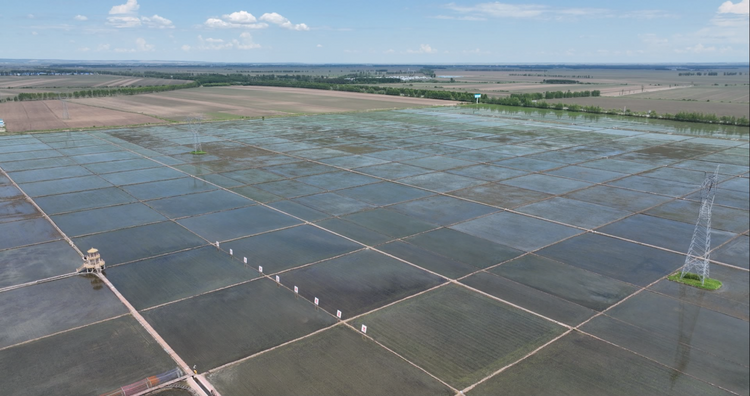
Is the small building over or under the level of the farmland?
under

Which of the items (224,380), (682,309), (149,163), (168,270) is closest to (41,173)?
(149,163)

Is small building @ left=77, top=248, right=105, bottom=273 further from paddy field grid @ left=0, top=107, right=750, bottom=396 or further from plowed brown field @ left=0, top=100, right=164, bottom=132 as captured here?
plowed brown field @ left=0, top=100, right=164, bottom=132

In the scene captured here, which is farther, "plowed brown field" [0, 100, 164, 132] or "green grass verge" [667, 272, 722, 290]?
"plowed brown field" [0, 100, 164, 132]

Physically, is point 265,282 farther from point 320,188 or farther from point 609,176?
point 609,176

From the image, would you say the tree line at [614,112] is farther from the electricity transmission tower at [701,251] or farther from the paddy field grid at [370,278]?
the electricity transmission tower at [701,251]

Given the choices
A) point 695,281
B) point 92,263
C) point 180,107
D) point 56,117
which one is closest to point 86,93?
point 180,107

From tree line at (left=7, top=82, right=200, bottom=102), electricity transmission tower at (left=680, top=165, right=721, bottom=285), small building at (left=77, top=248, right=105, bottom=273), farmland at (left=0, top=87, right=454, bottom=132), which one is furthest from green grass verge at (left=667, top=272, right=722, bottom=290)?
tree line at (left=7, top=82, right=200, bottom=102)

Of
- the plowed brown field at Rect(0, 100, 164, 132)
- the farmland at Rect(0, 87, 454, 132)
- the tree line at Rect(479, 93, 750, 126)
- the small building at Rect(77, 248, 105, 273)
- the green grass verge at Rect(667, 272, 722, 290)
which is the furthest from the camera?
the tree line at Rect(479, 93, 750, 126)
